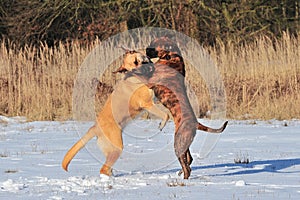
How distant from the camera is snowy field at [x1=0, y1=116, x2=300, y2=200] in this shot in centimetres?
480

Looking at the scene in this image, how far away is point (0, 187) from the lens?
16.5ft

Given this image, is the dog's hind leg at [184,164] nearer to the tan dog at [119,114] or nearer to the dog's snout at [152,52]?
the tan dog at [119,114]

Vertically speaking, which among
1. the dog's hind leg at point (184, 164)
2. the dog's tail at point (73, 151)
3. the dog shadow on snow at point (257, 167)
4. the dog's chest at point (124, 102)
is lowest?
the dog shadow on snow at point (257, 167)

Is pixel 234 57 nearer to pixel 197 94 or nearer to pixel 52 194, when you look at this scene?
pixel 197 94

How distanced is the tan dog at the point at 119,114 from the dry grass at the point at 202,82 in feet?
18.9

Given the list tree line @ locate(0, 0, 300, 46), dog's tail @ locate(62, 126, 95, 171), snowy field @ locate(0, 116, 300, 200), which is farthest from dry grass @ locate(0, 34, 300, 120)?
dog's tail @ locate(62, 126, 95, 171)

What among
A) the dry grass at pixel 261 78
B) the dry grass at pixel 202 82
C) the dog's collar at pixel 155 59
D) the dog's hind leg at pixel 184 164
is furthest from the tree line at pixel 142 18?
the dog's hind leg at pixel 184 164

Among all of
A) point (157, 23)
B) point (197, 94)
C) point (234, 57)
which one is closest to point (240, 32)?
point (157, 23)

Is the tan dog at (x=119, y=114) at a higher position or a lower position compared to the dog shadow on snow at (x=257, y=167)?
higher

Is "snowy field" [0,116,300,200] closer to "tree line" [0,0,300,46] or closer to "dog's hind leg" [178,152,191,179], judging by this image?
"dog's hind leg" [178,152,191,179]

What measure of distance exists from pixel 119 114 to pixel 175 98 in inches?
20.7

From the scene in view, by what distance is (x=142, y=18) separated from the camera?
18344 mm

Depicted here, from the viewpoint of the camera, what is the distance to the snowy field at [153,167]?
15.7 ft

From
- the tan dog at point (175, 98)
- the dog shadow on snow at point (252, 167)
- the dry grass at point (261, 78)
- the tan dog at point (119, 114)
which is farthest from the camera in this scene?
the dry grass at point (261, 78)
